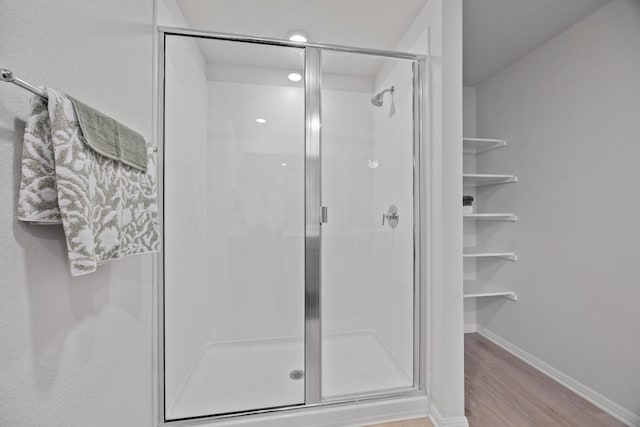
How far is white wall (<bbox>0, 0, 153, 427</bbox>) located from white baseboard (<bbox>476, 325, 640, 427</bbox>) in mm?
2655

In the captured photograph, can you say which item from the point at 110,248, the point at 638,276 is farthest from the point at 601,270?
the point at 110,248

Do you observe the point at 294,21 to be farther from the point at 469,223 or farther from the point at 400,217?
the point at 469,223

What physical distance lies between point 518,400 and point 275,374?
159 centimetres

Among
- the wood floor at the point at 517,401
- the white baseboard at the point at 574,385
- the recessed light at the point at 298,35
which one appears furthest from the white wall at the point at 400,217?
the white baseboard at the point at 574,385

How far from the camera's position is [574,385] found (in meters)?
1.93

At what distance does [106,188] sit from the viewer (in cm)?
85

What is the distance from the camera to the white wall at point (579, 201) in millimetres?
1677

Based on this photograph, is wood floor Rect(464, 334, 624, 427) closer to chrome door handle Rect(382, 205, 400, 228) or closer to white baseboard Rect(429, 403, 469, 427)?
white baseboard Rect(429, 403, 469, 427)

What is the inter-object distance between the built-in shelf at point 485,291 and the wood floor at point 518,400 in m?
0.52

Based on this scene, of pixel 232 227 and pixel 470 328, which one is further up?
pixel 232 227

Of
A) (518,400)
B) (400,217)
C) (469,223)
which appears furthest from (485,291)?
(400,217)

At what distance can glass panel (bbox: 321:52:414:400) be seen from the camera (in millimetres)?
1749

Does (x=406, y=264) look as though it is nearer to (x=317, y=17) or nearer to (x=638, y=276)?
(x=638, y=276)

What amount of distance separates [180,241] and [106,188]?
2.83ft
